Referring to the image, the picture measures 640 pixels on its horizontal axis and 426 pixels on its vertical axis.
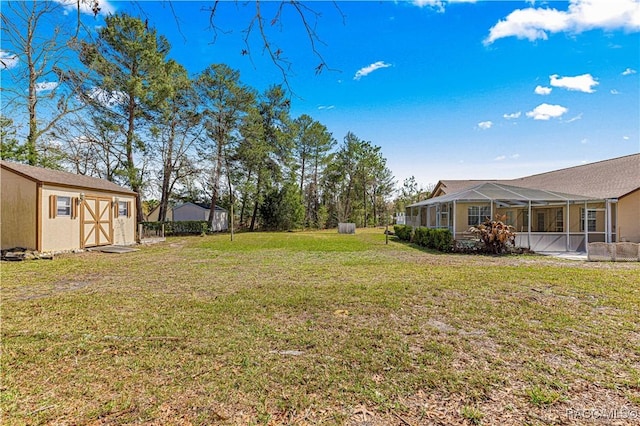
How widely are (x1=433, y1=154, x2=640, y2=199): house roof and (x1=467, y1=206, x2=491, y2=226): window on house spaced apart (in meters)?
3.87

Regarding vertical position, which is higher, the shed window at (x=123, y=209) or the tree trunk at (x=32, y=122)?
the tree trunk at (x=32, y=122)

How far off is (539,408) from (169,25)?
3.89 m

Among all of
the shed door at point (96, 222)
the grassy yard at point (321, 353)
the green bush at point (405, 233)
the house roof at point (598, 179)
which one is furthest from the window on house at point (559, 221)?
the shed door at point (96, 222)

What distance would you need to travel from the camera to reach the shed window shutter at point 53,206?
1076cm

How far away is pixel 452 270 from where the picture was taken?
8.02 metres

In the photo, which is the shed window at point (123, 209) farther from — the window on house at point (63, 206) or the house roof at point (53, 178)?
the window on house at point (63, 206)

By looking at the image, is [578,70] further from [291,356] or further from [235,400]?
[235,400]

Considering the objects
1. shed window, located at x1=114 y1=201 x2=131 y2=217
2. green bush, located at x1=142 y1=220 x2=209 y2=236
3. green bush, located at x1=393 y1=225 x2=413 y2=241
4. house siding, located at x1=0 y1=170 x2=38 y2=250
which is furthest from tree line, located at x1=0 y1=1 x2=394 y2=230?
green bush, located at x1=393 y1=225 x2=413 y2=241

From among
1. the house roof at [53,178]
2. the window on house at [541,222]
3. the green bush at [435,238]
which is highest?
the house roof at [53,178]

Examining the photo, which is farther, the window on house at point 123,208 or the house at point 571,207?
the window on house at point 123,208

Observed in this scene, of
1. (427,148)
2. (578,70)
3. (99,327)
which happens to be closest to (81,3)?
(99,327)

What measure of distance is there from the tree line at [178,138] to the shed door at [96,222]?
4101mm

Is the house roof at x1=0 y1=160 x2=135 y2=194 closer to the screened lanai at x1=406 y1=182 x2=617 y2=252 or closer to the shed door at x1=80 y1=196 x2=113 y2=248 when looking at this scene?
the shed door at x1=80 y1=196 x2=113 y2=248

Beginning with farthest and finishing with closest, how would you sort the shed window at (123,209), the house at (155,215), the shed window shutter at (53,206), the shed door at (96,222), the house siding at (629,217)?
the house at (155,215) → the shed window at (123,209) → the house siding at (629,217) → the shed door at (96,222) → the shed window shutter at (53,206)
